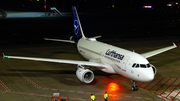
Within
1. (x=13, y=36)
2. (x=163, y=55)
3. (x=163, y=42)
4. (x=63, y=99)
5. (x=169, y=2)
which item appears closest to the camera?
(x=63, y=99)

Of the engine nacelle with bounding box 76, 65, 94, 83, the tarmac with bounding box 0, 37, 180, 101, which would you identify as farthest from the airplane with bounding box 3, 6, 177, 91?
the tarmac with bounding box 0, 37, 180, 101

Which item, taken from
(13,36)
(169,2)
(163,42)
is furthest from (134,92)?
(169,2)

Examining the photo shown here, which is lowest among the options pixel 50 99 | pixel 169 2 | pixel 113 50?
pixel 50 99

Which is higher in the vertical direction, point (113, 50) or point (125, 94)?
point (113, 50)

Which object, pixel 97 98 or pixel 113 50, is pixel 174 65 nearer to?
pixel 113 50

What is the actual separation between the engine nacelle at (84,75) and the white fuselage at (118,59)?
274 cm

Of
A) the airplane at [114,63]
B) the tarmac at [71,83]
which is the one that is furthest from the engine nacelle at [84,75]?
the tarmac at [71,83]

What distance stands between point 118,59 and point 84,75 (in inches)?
183

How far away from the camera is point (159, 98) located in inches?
1000

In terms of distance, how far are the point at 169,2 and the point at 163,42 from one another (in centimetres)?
12862

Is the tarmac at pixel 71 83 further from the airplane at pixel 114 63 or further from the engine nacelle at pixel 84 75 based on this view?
the airplane at pixel 114 63

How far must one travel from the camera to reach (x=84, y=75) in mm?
29703

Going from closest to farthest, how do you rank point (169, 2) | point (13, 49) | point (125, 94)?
point (125, 94), point (13, 49), point (169, 2)

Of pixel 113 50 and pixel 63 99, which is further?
pixel 113 50
